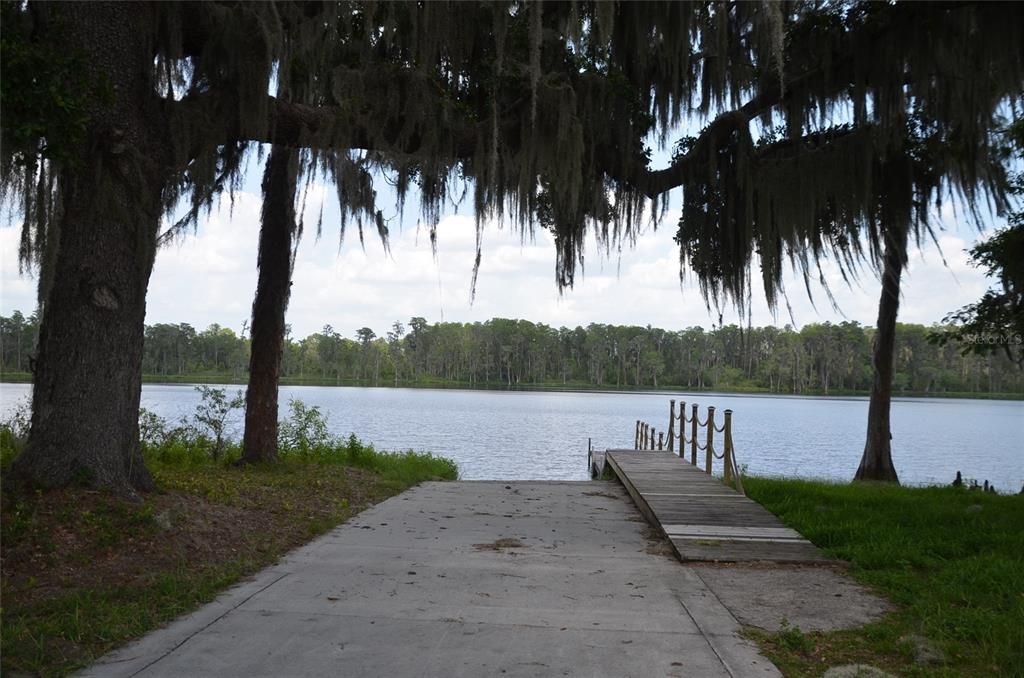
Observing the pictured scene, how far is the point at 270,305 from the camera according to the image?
11.0 metres

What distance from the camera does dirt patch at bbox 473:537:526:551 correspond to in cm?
641

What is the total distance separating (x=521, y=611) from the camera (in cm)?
454

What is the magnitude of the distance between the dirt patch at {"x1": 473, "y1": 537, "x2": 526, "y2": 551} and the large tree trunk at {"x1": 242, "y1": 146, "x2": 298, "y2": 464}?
209 inches

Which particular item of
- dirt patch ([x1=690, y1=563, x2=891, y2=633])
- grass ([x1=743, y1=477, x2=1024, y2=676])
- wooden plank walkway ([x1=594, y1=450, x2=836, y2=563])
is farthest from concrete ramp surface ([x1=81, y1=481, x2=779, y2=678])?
grass ([x1=743, y1=477, x2=1024, y2=676])

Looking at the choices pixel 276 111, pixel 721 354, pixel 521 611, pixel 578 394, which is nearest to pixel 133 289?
pixel 276 111

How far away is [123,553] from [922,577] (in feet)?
18.6

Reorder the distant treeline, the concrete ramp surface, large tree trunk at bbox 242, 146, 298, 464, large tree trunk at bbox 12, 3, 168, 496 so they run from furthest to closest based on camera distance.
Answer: the distant treeline, large tree trunk at bbox 242, 146, 298, 464, large tree trunk at bbox 12, 3, 168, 496, the concrete ramp surface

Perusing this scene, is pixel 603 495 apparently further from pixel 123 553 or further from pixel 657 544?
pixel 123 553

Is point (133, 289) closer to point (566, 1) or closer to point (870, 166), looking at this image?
point (566, 1)

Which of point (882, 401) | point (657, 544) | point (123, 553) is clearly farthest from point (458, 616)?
point (882, 401)

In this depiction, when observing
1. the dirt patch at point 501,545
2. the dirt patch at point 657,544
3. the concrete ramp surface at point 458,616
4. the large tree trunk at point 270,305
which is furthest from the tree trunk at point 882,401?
the large tree trunk at point 270,305

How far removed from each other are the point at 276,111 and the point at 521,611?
5435mm

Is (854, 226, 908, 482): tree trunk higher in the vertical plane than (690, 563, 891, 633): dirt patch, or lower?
higher

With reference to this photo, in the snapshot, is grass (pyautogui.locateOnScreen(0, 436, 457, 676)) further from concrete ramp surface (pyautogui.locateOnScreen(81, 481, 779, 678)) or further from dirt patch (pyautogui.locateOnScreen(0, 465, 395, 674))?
concrete ramp surface (pyautogui.locateOnScreen(81, 481, 779, 678))
